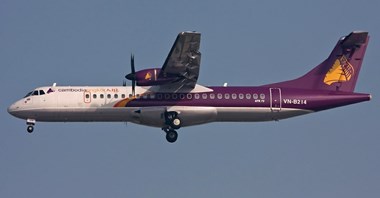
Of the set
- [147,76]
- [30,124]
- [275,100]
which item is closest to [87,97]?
[30,124]

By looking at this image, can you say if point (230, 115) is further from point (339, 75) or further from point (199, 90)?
point (339, 75)

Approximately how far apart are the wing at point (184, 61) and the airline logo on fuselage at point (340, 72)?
689 cm

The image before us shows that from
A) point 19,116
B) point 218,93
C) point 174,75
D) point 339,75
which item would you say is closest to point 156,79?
point 174,75

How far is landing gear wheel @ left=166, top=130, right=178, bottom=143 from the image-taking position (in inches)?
1479

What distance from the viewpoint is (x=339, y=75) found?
129 feet

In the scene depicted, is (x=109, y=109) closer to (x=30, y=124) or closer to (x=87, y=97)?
(x=87, y=97)

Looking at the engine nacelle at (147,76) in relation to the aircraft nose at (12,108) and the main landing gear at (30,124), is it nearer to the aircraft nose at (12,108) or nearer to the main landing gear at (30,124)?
the main landing gear at (30,124)

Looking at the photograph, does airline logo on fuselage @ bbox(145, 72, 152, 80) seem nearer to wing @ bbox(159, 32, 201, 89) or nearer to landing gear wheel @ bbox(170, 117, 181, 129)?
wing @ bbox(159, 32, 201, 89)

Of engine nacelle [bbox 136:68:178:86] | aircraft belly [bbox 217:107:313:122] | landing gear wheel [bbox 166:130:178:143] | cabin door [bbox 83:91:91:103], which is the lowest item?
landing gear wheel [bbox 166:130:178:143]

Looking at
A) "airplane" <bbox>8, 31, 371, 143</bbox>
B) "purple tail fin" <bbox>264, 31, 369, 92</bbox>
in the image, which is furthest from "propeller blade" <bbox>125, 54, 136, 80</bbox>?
"purple tail fin" <bbox>264, 31, 369, 92</bbox>

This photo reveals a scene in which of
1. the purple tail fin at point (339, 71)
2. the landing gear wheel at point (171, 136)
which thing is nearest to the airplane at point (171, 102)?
the landing gear wheel at point (171, 136)

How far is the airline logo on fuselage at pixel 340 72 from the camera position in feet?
129

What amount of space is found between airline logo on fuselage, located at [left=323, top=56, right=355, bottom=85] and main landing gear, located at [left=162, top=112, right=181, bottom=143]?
7.76 metres

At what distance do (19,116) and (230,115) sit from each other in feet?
32.2
